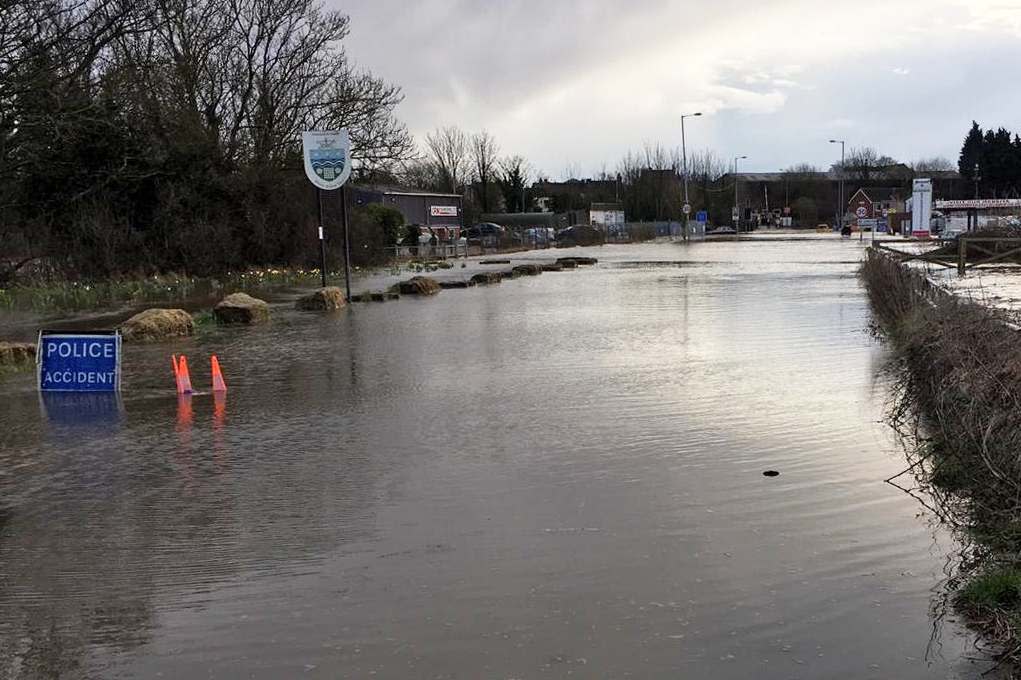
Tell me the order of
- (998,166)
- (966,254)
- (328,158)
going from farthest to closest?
(998,166), (966,254), (328,158)

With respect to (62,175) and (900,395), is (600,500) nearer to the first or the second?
(900,395)

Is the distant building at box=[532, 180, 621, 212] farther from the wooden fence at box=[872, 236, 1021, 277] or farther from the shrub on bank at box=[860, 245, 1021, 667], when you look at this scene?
the shrub on bank at box=[860, 245, 1021, 667]

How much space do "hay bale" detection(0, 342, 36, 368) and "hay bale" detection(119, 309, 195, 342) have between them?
91.8 inches

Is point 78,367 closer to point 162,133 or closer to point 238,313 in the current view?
point 238,313

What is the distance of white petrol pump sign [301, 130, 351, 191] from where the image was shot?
23.7 meters

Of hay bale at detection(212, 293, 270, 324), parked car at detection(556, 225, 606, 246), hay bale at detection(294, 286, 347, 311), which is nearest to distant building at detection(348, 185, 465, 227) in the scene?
parked car at detection(556, 225, 606, 246)

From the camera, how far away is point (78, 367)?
10961mm

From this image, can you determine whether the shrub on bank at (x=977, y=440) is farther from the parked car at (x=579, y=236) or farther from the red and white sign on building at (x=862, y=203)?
the red and white sign on building at (x=862, y=203)

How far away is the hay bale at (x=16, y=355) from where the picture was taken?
42.1ft

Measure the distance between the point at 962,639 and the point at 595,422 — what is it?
4.96 m

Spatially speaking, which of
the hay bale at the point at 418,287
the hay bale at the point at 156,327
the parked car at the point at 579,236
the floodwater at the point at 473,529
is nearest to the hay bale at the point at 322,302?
the hay bale at the point at 418,287

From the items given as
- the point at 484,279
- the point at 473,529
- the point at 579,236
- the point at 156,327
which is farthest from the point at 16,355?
the point at 579,236

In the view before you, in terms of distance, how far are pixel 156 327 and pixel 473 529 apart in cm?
1179

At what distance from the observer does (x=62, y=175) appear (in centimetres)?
2825
